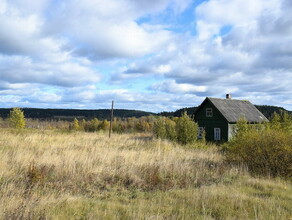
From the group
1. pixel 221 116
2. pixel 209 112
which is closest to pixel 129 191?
pixel 221 116

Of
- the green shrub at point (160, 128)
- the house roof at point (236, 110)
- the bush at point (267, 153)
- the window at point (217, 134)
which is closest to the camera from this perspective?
the bush at point (267, 153)

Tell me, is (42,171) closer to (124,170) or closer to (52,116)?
(124,170)

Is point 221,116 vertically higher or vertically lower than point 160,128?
higher

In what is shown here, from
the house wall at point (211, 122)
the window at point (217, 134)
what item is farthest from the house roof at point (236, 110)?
the window at point (217, 134)

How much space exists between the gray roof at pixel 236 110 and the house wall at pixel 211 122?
56 centimetres

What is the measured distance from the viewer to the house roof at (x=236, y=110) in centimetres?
2853

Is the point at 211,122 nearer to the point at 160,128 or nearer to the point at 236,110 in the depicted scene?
the point at 236,110

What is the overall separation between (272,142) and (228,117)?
711 inches

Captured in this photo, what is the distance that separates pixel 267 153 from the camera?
33.9 ft

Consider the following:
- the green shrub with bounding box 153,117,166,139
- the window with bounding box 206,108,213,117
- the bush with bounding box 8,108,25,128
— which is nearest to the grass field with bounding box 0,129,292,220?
the green shrub with bounding box 153,117,166,139

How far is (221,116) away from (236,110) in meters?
2.97

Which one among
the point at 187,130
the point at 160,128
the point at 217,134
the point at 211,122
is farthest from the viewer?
the point at 211,122

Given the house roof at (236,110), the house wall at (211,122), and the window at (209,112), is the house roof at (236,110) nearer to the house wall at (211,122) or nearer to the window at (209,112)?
the house wall at (211,122)

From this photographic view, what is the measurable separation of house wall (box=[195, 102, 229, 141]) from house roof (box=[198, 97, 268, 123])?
1.79 feet
